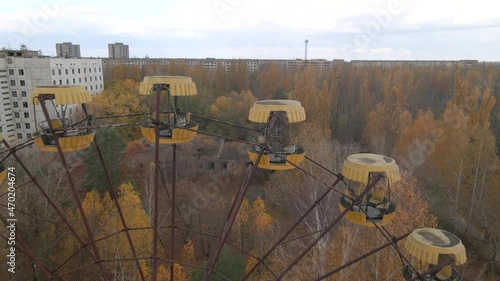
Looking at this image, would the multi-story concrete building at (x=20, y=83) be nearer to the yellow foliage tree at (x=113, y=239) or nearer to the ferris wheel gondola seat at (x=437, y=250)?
the yellow foliage tree at (x=113, y=239)

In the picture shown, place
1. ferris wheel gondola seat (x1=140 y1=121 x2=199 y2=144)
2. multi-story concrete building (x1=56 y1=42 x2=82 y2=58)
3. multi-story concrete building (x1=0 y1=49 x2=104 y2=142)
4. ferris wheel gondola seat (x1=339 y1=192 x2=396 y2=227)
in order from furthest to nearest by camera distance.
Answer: multi-story concrete building (x1=56 y1=42 x2=82 y2=58) < multi-story concrete building (x1=0 y1=49 x2=104 y2=142) < ferris wheel gondola seat (x1=140 y1=121 x2=199 y2=144) < ferris wheel gondola seat (x1=339 y1=192 x2=396 y2=227)

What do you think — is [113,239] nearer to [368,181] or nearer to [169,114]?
[169,114]

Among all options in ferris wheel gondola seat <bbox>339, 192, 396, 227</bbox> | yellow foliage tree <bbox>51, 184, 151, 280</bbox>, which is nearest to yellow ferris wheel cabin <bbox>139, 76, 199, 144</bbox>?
ferris wheel gondola seat <bbox>339, 192, 396, 227</bbox>

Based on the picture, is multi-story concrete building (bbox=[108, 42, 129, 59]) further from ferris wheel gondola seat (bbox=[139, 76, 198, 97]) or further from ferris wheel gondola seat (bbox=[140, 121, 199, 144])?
ferris wheel gondola seat (bbox=[139, 76, 198, 97])

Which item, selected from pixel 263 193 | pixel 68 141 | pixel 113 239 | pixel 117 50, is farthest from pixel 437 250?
pixel 117 50

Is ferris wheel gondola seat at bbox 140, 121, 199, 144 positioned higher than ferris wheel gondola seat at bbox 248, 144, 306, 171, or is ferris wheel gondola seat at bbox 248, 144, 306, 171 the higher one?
ferris wheel gondola seat at bbox 140, 121, 199, 144

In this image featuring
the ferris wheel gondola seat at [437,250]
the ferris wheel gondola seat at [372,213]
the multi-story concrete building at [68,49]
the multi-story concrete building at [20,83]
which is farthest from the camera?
the multi-story concrete building at [68,49]

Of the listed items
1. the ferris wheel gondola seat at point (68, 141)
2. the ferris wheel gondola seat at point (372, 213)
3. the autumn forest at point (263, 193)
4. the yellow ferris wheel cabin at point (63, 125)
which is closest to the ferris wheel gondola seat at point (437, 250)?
the ferris wheel gondola seat at point (372, 213)

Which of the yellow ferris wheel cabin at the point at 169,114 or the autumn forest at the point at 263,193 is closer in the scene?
the yellow ferris wheel cabin at the point at 169,114

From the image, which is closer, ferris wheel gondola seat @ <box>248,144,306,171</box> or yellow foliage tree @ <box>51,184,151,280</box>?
ferris wheel gondola seat @ <box>248,144,306,171</box>
